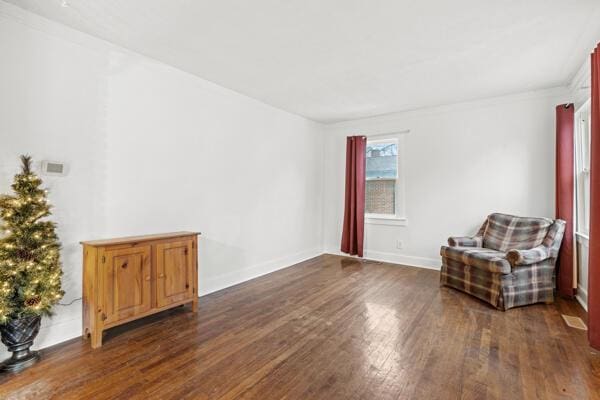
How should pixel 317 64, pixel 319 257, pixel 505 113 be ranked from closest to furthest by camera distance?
pixel 317 64
pixel 505 113
pixel 319 257

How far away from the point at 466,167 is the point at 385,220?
1498 mm

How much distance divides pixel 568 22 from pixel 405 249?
3428mm

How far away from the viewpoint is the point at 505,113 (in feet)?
13.3

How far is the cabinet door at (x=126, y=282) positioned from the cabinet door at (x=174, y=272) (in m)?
0.10

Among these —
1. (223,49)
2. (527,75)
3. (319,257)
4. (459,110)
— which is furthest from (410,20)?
(319,257)

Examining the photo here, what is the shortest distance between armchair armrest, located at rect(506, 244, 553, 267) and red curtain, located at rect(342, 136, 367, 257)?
2393 mm

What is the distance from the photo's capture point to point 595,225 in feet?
7.38

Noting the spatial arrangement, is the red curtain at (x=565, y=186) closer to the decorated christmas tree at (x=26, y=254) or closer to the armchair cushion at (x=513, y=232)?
the armchair cushion at (x=513, y=232)

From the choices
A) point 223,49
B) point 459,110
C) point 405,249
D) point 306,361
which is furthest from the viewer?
point 405,249

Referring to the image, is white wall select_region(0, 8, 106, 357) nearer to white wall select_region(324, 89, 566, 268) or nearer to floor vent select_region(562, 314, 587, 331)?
white wall select_region(324, 89, 566, 268)

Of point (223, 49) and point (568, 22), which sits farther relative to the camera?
point (223, 49)

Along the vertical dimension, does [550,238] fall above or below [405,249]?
above

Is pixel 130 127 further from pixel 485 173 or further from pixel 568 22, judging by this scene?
pixel 485 173

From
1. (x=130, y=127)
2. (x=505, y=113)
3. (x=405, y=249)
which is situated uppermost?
(x=505, y=113)
